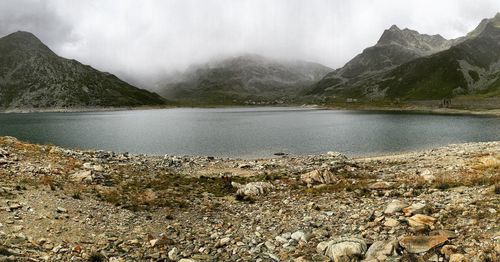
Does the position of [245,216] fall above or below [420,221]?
below

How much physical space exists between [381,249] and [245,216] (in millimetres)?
9978

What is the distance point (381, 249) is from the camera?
15664 mm

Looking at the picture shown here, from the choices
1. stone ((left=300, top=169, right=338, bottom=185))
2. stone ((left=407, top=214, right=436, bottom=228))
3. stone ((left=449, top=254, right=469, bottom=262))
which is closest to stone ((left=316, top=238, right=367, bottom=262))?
stone ((left=407, top=214, right=436, bottom=228))

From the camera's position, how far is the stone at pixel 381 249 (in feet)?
50.2

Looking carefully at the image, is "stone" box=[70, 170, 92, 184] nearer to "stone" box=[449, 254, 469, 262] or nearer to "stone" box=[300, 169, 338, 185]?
"stone" box=[300, 169, 338, 185]

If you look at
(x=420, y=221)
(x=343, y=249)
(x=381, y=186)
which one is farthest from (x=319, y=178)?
(x=343, y=249)

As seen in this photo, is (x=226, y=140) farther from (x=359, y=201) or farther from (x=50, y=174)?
(x=359, y=201)

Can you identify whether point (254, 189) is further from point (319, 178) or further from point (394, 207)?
point (394, 207)

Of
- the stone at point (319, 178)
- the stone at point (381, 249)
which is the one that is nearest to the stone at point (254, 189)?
the stone at point (319, 178)

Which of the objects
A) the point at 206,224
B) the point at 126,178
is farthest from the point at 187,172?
the point at 206,224

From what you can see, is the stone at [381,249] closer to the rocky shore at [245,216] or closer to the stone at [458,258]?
the rocky shore at [245,216]

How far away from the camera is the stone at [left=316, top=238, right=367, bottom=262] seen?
1572 centimetres

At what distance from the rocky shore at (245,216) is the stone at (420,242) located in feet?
0.15

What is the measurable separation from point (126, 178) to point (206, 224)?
15.8m
